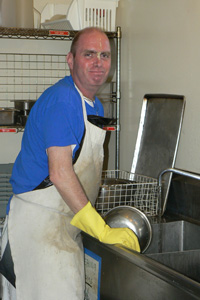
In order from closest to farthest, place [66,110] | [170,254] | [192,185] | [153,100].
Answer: [66,110] → [170,254] → [192,185] → [153,100]

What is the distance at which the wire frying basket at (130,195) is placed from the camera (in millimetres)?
2154

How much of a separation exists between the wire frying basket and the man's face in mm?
604

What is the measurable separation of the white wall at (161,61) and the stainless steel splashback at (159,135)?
6 centimetres

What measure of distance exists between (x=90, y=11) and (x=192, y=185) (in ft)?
4.49

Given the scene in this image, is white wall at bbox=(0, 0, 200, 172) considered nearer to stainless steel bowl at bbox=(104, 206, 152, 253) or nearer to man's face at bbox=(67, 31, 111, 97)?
stainless steel bowl at bbox=(104, 206, 152, 253)

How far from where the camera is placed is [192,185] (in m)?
2.08

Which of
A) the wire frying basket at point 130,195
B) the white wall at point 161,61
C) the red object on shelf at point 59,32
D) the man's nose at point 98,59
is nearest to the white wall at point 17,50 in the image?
the red object on shelf at point 59,32

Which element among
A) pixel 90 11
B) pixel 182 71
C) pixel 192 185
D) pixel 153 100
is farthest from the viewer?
pixel 90 11

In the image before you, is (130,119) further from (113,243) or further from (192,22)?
(113,243)

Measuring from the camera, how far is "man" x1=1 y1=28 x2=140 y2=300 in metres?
1.53

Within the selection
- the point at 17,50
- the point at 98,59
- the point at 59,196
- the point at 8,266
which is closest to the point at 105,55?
the point at 98,59

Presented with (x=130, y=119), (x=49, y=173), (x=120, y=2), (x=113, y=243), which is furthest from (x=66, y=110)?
(x=120, y=2)

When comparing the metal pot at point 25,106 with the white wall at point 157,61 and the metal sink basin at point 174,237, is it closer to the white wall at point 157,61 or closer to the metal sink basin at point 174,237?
the white wall at point 157,61

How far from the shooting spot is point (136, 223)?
1876mm
